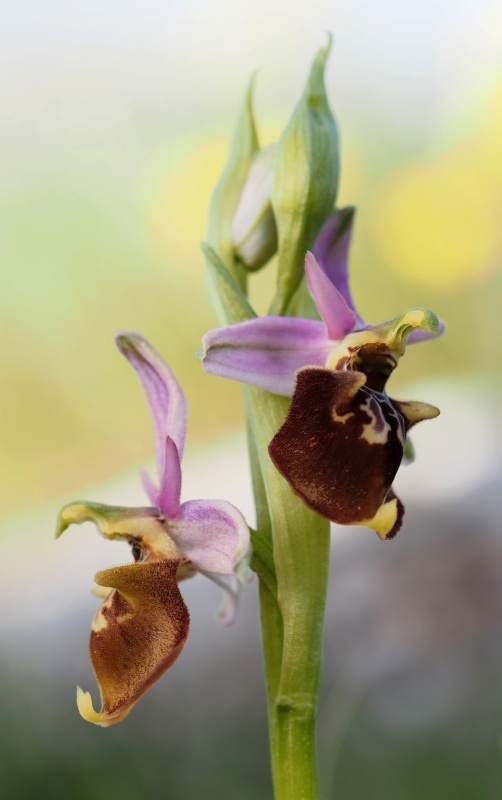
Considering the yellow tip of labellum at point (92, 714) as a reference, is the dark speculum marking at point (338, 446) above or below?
above

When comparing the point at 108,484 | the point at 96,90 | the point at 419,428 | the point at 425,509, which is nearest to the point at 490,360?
the point at 419,428

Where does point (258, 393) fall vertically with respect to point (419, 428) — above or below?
above

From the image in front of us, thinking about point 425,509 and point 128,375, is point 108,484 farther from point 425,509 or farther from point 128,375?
point 425,509

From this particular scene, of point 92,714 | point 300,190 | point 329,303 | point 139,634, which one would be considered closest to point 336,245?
point 300,190

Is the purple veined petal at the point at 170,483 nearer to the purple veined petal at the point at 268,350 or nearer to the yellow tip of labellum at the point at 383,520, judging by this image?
the purple veined petal at the point at 268,350

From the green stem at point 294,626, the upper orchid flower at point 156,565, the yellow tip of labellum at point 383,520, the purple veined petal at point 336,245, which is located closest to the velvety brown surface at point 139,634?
the upper orchid flower at point 156,565

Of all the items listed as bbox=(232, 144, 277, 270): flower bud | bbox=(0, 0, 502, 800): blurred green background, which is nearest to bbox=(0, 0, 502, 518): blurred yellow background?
bbox=(0, 0, 502, 800): blurred green background
